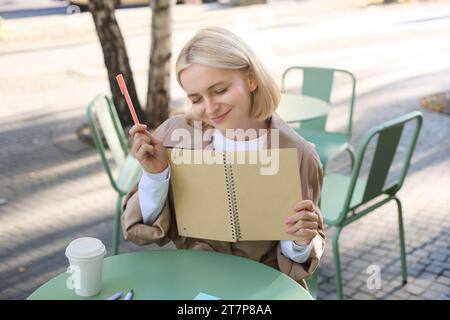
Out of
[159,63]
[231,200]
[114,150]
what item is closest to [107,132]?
[114,150]

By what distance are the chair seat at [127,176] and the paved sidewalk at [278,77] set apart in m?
0.61

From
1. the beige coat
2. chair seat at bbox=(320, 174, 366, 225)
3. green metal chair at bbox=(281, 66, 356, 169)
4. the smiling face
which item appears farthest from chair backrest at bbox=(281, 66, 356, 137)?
the smiling face

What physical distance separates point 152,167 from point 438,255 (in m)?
2.73

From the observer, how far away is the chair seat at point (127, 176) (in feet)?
12.0

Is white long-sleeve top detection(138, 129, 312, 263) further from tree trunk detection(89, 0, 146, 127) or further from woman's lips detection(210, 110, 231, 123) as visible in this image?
tree trunk detection(89, 0, 146, 127)

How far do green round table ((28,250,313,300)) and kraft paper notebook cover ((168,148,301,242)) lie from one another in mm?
98

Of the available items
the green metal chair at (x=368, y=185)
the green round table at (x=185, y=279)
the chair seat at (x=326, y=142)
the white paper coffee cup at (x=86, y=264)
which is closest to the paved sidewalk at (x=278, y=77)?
the green metal chair at (x=368, y=185)

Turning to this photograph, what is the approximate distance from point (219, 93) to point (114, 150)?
6.37ft

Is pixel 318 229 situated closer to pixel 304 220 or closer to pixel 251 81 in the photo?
pixel 304 220

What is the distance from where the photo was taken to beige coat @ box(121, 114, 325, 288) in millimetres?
1944

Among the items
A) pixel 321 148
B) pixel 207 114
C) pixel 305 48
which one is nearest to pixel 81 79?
pixel 305 48

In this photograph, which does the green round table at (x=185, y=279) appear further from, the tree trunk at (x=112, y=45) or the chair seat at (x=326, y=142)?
the tree trunk at (x=112, y=45)

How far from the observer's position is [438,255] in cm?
386

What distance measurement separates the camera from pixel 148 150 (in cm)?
180
